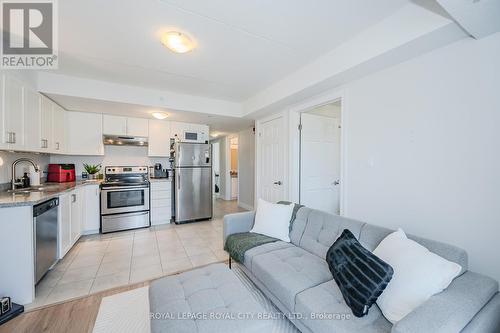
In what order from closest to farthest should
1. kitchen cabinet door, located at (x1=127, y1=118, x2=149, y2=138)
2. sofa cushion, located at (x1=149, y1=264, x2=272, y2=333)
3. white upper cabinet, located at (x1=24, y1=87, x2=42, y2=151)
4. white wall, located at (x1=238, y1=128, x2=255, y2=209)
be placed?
sofa cushion, located at (x1=149, y1=264, x2=272, y2=333), white upper cabinet, located at (x1=24, y1=87, x2=42, y2=151), kitchen cabinet door, located at (x1=127, y1=118, x2=149, y2=138), white wall, located at (x1=238, y1=128, x2=255, y2=209)

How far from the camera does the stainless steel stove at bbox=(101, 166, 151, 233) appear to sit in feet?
12.2

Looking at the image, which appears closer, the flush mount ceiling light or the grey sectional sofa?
the grey sectional sofa

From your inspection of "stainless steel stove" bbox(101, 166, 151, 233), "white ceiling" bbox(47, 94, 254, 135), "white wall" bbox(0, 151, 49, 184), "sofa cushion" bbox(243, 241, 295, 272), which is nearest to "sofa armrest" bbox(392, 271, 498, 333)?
"sofa cushion" bbox(243, 241, 295, 272)

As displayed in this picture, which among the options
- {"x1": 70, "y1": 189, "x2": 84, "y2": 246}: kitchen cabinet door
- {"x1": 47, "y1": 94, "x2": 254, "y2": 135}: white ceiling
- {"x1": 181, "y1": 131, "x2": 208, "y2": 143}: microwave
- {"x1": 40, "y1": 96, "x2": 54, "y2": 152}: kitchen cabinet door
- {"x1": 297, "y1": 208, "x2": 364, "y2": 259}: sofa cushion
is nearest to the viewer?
{"x1": 297, "y1": 208, "x2": 364, "y2": 259}: sofa cushion

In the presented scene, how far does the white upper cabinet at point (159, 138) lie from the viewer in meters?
4.40

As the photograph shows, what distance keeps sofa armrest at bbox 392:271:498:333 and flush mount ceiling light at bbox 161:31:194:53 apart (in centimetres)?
256

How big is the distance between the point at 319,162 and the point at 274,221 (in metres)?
1.57

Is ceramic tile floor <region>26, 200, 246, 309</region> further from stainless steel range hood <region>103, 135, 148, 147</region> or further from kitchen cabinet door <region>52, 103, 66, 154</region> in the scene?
stainless steel range hood <region>103, 135, 148, 147</region>

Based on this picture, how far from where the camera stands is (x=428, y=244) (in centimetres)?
141

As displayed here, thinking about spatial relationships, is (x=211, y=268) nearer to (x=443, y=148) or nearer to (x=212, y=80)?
(x=443, y=148)

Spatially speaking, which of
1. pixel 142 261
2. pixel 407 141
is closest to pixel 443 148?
pixel 407 141

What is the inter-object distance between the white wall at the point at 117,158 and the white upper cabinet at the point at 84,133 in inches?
13.8

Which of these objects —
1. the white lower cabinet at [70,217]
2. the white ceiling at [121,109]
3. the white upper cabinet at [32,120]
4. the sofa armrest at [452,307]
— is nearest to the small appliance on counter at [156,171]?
the white ceiling at [121,109]

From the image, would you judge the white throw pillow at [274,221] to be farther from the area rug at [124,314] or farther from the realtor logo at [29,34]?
the realtor logo at [29,34]
